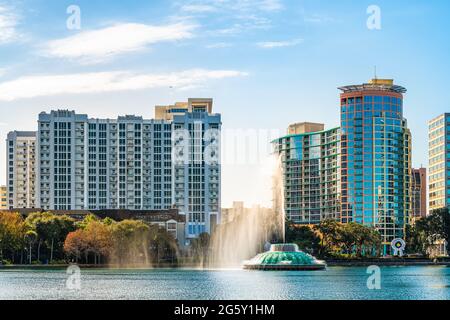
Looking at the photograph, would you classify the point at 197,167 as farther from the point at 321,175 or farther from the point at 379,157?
the point at 379,157

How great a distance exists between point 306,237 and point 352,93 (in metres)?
53.1

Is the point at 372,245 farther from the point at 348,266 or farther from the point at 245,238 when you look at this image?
the point at 245,238

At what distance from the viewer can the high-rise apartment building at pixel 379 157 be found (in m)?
174

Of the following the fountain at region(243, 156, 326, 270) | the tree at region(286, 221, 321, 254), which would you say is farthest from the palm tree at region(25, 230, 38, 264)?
the tree at region(286, 221, 321, 254)

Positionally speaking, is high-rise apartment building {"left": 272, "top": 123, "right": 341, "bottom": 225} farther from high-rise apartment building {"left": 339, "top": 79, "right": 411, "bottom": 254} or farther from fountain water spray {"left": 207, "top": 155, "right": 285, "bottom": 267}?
fountain water spray {"left": 207, "top": 155, "right": 285, "bottom": 267}

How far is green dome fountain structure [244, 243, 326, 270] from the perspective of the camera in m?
95.3

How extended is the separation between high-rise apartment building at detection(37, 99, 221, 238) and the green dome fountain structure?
263ft

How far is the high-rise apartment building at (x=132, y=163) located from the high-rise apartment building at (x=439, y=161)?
40.7 m

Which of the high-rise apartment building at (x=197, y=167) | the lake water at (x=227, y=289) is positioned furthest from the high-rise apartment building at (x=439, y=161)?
the lake water at (x=227, y=289)
